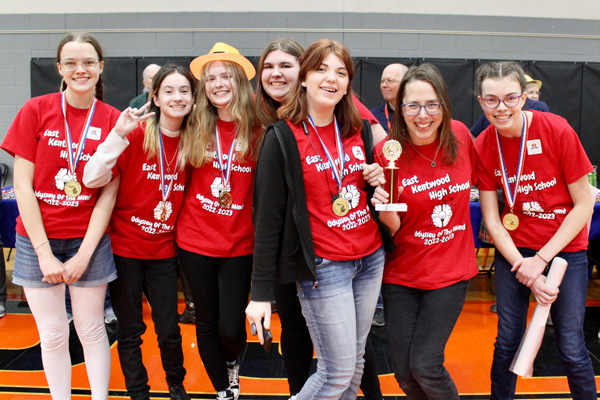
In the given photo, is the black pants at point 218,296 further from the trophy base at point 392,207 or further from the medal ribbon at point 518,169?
the medal ribbon at point 518,169

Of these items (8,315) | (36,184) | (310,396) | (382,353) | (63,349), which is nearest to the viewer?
(310,396)

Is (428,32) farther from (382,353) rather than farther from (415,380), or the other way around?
(415,380)

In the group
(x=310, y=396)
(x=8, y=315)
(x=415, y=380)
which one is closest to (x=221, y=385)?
(x=310, y=396)

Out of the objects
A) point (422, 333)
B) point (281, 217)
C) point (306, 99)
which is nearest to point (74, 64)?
point (306, 99)

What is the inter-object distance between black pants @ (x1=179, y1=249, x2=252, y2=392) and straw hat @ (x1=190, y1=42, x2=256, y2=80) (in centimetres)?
96

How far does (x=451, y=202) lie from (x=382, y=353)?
5.59 ft

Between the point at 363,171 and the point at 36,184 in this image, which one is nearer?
the point at 363,171

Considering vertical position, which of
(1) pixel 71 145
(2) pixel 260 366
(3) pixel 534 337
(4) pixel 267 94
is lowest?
(2) pixel 260 366

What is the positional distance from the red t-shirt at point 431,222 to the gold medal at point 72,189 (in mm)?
1410

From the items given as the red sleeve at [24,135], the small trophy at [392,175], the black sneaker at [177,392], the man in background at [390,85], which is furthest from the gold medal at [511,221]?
the red sleeve at [24,135]

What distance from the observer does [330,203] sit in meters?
1.82

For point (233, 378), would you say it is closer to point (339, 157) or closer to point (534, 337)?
point (339, 157)

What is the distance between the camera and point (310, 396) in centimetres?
183

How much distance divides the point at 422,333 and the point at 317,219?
676 millimetres
